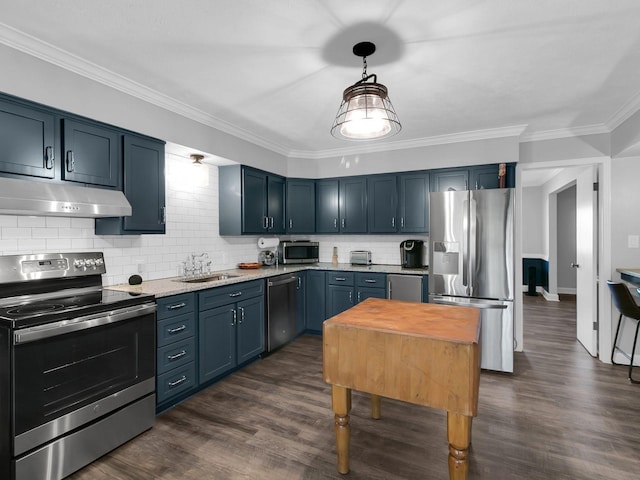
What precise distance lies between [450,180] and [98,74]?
3.68m

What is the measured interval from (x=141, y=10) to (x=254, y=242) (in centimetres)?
312

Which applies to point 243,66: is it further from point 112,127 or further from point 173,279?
point 173,279

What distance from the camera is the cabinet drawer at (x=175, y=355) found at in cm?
260

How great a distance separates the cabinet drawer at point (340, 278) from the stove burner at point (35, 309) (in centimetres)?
291

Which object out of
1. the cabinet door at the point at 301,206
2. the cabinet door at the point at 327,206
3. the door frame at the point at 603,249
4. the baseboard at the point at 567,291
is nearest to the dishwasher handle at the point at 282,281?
the cabinet door at the point at 301,206

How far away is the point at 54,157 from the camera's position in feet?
7.34

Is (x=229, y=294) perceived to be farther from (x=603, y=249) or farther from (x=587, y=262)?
(x=587, y=262)

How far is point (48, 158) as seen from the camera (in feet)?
7.23

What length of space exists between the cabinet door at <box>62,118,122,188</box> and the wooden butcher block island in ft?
6.66

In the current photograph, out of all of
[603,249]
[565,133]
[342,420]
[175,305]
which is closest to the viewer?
[342,420]

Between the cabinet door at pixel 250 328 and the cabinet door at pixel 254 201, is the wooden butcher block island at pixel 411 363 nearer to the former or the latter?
the cabinet door at pixel 250 328

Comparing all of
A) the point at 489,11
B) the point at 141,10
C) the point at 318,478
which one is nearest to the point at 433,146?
the point at 489,11

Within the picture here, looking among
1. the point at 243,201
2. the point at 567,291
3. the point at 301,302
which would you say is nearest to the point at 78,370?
the point at 243,201

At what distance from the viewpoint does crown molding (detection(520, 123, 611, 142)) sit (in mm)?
3678
